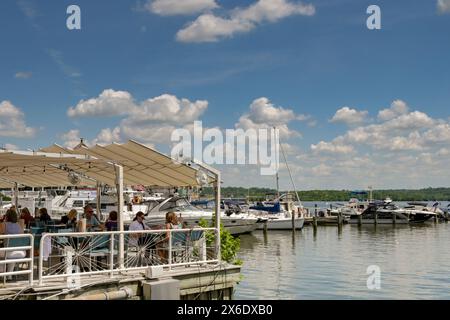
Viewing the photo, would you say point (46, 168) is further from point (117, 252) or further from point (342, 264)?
point (342, 264)

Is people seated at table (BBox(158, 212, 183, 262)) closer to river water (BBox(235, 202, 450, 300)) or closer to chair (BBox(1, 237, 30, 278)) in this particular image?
chair (BBox(1, 237, 30, 278))

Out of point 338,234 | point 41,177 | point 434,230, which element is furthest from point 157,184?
point 434,230

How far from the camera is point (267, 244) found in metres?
41.4

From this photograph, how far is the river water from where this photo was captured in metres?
21.5

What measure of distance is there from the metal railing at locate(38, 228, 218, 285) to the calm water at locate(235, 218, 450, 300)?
754 cm

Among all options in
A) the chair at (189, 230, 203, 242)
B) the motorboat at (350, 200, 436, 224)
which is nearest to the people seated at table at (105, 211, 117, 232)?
the chair at (189, 230, 203, 242)

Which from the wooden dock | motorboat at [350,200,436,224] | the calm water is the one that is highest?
the wooden dock

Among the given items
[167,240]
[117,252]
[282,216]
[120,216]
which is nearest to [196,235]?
[167,240]

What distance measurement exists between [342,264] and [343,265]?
17.3 inches

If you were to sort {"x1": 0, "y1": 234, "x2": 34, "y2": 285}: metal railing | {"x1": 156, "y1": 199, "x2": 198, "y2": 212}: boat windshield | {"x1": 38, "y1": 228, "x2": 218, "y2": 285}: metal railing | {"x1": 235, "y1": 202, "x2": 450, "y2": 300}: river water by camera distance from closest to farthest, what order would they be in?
{"x1": 0, "y1": 234, "x2": 34, "y2": 285}: metal railing → {"x1": 38, "y1": 228, "x2": 218, "y2": 285}: metal railing → {"x1": 235, "y1": 202, "x2": 450, "y2": 300}: river water → {"x1": 156, "y1": 199, "x2": 198, "y2": 212}: boat windshield

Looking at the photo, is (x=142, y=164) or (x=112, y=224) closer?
(x=112, y=224)

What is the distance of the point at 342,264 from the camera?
2984cm

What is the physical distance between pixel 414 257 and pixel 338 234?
58.3ft

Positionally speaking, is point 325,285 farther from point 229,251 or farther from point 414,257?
point 414,257
